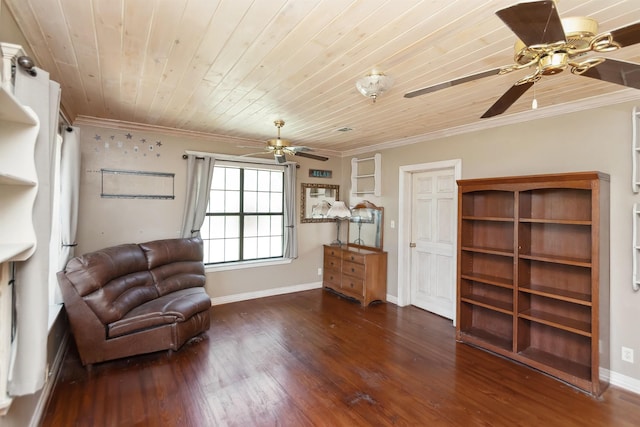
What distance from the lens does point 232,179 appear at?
4688 mm

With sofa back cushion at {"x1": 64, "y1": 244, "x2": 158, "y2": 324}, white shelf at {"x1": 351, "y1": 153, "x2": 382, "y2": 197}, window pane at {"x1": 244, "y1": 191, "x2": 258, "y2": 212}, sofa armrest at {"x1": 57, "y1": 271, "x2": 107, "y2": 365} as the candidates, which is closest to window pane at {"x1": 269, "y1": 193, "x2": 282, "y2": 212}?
window pane at {"x1": 244, "y1": 191, "x2": 258, "y2": 212}

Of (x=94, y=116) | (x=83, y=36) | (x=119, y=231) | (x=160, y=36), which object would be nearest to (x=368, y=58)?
(x=160, y=36)

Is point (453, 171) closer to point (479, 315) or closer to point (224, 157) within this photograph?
point (479, 315)

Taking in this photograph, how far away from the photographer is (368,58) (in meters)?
2.01

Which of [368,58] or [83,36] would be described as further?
[368,58]

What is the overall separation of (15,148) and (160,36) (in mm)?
976

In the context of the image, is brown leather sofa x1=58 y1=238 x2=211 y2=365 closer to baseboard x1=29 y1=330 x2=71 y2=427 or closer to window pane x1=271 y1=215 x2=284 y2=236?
baseboard x1=29 y1=330 x2=71 y2=427

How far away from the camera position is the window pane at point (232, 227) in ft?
15.3

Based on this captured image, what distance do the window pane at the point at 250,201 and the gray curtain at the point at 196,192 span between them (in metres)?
0.68

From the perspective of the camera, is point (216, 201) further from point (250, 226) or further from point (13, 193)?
point (13, 193)

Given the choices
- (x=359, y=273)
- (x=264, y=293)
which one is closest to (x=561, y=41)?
(x=359, y=273)

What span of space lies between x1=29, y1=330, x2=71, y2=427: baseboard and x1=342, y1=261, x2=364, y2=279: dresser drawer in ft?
11.5

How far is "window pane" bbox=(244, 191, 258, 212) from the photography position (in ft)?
15.8

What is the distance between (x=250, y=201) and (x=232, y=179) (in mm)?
447
